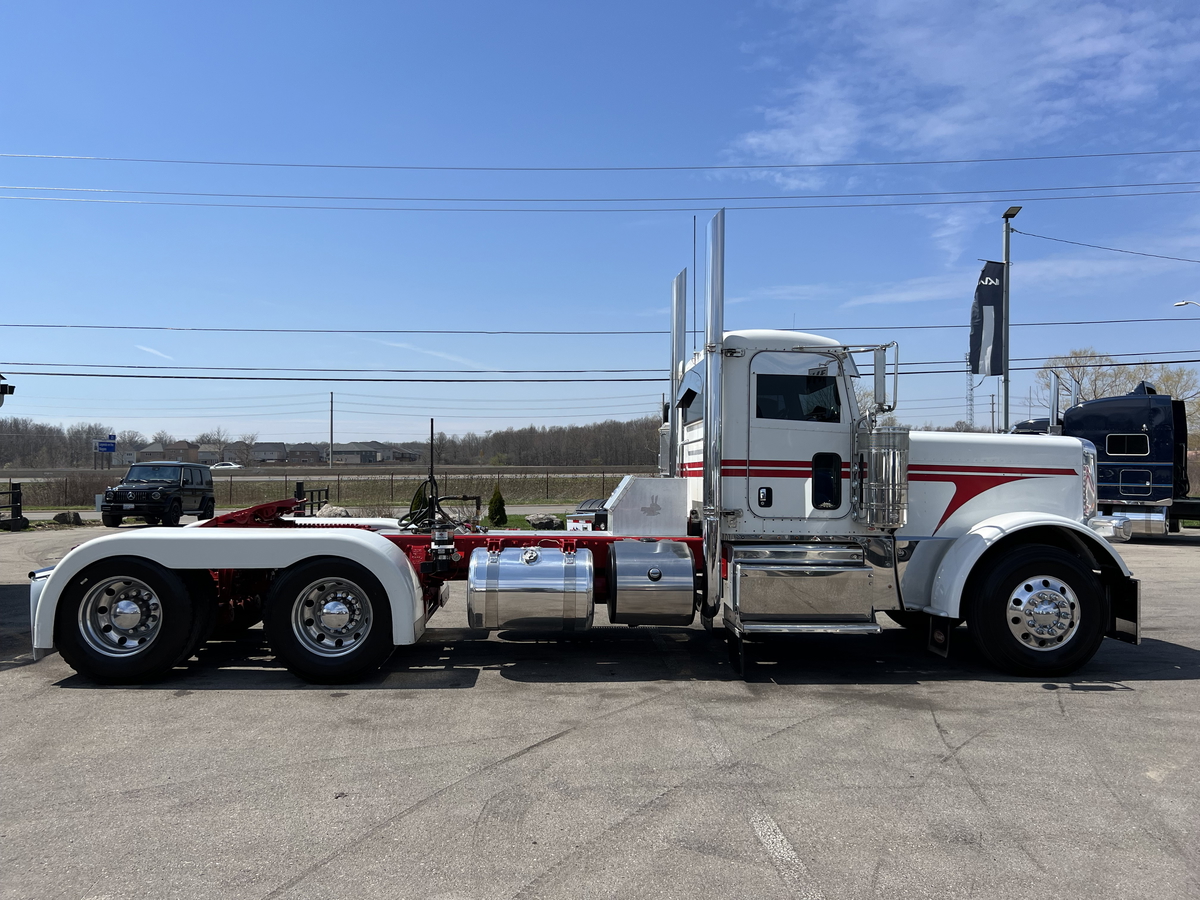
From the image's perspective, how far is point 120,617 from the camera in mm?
6473

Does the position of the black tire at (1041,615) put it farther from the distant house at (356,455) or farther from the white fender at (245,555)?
the distant house at (356,455)

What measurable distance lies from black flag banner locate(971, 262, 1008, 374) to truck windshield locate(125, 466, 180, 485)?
23.2 meters

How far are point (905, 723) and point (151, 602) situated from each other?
5.80 meters

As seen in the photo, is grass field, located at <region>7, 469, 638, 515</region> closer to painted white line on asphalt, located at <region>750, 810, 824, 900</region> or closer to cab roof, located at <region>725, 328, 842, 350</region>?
cab roof, located at <region>725, 328, 842, 350</region>

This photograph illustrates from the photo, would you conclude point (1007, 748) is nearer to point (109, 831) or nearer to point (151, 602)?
point (109, 831)

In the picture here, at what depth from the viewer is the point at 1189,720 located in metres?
5.72

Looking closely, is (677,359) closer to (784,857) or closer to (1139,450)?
(784,857)

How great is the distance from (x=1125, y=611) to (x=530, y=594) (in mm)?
5091

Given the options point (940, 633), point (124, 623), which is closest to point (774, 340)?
point (940, 633)

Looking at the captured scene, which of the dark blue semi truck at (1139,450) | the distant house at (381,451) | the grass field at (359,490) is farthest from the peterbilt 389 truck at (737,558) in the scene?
the distant house at (381,451)

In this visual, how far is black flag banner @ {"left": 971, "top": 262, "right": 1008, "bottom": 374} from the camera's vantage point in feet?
67.6

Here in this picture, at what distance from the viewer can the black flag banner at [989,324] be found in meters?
20.6

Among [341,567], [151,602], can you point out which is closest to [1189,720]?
[341,567]

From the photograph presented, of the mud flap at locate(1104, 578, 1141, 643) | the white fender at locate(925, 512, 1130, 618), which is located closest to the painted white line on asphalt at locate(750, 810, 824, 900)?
the white fender at locate(925, 512, 1130, 618)
